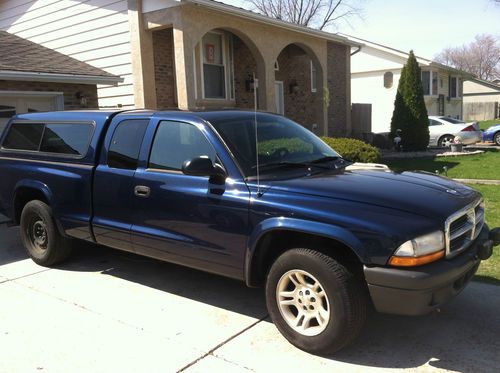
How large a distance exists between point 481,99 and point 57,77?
56006mm

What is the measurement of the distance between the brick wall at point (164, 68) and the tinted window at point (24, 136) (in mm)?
6956

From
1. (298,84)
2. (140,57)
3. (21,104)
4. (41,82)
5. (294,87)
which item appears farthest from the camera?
(298,84)

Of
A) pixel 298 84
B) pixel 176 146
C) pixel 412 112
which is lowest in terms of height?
pixel 176 146

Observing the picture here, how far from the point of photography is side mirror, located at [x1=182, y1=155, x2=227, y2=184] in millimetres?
3930

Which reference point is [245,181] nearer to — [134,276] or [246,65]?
[134,276]

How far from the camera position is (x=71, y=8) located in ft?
46.0

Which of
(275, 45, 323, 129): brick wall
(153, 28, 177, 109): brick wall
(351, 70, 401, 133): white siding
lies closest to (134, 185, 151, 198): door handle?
(153, 28, 177, 109): brick wall

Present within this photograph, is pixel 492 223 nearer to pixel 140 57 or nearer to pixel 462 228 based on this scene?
pixel 462 228

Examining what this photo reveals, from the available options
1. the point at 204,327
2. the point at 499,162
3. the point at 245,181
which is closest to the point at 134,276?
the point at 204,327

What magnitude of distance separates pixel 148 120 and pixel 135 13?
26.9 ft

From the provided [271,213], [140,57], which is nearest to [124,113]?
[271,213]

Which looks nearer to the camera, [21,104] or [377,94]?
[21,104]

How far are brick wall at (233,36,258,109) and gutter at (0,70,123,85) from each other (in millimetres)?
5037

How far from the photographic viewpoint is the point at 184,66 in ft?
37.2
